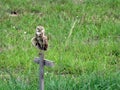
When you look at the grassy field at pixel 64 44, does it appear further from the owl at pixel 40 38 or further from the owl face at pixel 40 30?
the owl face at pixel 40 30

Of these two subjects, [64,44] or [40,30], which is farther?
[64,44]

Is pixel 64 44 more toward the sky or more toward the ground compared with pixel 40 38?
more toward the ground

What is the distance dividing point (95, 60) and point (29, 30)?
1426mm

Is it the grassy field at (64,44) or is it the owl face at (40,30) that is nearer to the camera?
the owl face at (40,30)

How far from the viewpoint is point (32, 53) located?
21.6 feet

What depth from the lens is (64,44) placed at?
→ 6883mm

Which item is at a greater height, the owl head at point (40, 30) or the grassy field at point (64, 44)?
the owl head at point (40, 30)

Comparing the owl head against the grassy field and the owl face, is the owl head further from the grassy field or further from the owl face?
the grassy field

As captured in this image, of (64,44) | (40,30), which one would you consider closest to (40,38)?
(40,30)

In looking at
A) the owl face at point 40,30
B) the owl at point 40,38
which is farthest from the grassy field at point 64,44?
the owl face at point 40,30

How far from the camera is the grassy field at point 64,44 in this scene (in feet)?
17.1

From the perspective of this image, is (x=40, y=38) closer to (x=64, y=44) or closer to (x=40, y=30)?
(x=40, y=30)

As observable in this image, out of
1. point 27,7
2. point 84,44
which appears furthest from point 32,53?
point 27,7

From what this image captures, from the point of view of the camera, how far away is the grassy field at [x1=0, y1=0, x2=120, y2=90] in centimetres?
522
